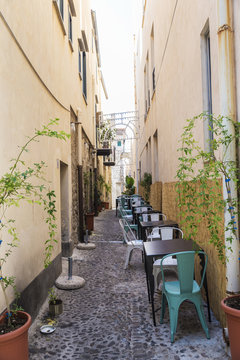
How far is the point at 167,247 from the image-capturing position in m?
3.96

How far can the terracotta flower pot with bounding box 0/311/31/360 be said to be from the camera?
226 centimetres

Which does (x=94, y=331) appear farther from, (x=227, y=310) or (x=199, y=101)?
(x=199, y=101)

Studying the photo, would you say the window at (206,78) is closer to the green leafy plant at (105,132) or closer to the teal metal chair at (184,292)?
the teal metal chair at (184,292)

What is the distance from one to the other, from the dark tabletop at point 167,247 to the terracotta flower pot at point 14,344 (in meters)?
1.61

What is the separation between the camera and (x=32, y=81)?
3994 mm

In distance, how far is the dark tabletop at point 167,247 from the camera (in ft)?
12.0

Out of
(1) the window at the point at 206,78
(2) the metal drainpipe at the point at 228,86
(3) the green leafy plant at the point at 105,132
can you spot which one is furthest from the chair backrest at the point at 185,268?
(3) the green leafy plant at the point at 105,132

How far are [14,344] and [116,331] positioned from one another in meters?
1.36

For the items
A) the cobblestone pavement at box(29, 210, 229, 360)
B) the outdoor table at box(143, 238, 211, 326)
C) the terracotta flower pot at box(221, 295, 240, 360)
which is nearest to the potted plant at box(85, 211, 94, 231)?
the cobblestone pavement at box(29, 210, 229, 360)

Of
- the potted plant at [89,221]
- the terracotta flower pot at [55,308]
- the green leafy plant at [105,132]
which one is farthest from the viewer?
the green leafy plant at [105,132]

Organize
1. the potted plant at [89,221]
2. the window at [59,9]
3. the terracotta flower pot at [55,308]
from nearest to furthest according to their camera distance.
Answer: the terracotta flower pot at [55,308], the window at [59,9], the potted plant at [89,221]

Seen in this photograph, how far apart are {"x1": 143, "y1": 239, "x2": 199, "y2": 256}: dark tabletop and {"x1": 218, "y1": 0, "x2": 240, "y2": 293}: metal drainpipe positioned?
0.75m

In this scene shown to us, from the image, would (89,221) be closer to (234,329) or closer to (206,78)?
(206,78)

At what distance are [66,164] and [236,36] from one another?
4470mm
